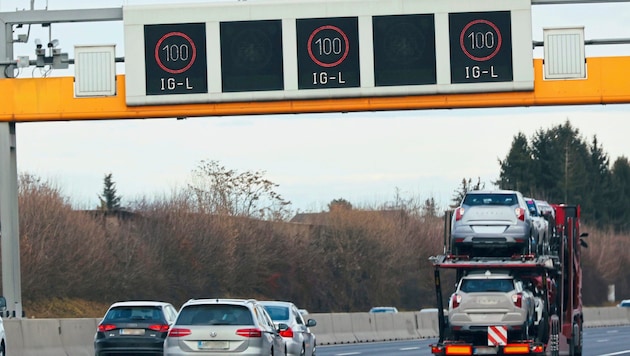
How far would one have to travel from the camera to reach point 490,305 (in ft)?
90.8

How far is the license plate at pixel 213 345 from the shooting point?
21.8 metres

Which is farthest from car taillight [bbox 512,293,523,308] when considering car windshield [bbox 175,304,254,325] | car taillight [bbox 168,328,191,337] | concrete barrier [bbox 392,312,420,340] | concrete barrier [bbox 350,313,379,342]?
concrete barrier [bbox 392,312,420,340]

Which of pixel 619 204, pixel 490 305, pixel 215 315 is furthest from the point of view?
pixel 619 204

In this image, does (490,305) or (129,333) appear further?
(129,333)

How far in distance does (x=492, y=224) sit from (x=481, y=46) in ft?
12.6

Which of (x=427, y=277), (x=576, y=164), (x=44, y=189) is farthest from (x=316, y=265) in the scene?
(x=576, y=164)

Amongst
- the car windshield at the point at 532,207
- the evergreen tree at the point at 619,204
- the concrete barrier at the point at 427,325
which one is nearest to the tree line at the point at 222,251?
the concrete barrier at the point at 427,325

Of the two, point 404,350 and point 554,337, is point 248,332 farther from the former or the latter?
Result: point 404,350

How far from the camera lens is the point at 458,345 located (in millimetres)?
27703

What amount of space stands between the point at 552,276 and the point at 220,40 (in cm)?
899

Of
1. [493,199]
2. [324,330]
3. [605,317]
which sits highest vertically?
[493,199]

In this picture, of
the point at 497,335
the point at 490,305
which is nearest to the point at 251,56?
the point at 490,305

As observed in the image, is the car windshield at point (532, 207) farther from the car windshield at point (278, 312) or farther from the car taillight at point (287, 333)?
the car taillight at point (287, 333)

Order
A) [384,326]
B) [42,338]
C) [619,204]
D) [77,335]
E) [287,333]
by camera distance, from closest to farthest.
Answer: [287,333] → [42,338] → [77,335] → [384,326] → [619,204]
